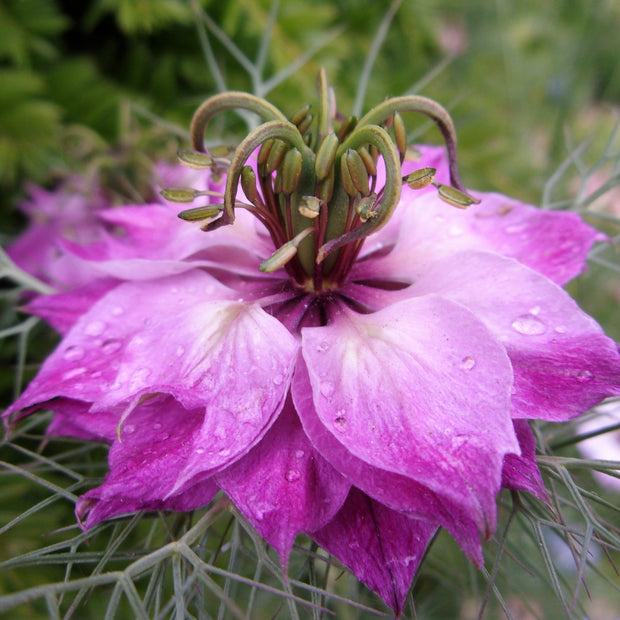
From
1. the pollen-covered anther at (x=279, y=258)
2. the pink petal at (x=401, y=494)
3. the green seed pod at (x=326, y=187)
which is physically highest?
the green seed pod at (x=326, y=187)

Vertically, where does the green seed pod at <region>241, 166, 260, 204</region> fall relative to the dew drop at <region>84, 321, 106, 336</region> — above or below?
above

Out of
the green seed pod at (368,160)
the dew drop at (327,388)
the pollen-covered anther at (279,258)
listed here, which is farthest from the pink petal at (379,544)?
the green seed pod at (368,160)

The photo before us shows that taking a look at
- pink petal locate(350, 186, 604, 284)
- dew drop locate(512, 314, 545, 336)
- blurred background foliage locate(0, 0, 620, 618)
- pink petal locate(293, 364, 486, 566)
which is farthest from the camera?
blurred background foliage locate(0, 0, 620, 618)

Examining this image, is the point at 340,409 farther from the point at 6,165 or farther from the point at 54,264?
the point at 6,165

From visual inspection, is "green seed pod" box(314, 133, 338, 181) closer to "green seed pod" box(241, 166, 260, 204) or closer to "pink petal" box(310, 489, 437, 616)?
"green seed pod" box(241, 166, 260, 204)

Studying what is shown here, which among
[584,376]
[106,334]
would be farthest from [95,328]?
[584,376]

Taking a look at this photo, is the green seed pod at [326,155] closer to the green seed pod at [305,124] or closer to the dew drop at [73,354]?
the green seed pod at [305,124]

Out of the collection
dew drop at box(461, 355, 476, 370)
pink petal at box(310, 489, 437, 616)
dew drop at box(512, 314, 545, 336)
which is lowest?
pink petal at box(310, 489, 437, 616)

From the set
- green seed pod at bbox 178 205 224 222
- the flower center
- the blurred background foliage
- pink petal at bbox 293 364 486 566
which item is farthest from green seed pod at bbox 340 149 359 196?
→ the blurred background foliage
